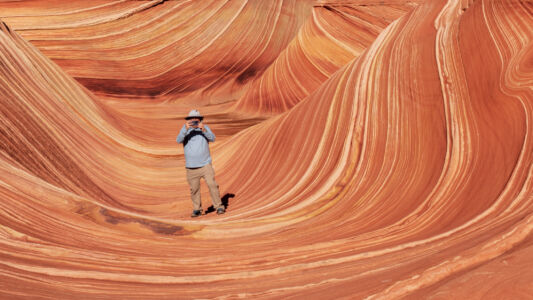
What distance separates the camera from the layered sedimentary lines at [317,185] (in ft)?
5.28

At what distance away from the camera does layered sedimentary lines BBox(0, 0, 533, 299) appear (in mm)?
1610

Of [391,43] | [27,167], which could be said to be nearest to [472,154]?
[391,43]

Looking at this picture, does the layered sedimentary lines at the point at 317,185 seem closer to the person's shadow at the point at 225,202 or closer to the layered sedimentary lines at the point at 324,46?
the person's shadow at the point at 225,202

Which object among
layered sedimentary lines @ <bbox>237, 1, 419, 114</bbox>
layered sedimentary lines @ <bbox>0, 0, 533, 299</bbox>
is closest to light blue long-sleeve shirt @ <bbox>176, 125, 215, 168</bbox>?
layered sedimentary lines @ <bbox>0, 0, 533, 299</bbox>

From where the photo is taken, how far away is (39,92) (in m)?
4.60

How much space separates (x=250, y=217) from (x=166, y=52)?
29.1ft

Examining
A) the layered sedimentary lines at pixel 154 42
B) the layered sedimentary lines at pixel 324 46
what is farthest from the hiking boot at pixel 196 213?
the layered sedimentary lines at pixel 154 42

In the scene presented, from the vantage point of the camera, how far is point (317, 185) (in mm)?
3428

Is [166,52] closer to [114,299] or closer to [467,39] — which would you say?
[467,39]

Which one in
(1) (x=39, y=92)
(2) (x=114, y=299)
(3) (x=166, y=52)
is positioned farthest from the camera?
(3) (x=166, y=52)

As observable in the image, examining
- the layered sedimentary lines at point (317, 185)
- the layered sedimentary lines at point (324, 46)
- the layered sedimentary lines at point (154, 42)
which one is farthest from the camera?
the layered sedimentary lines at point (154, 42)

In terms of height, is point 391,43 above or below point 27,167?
above

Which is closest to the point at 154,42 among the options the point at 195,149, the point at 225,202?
the point at 225,202

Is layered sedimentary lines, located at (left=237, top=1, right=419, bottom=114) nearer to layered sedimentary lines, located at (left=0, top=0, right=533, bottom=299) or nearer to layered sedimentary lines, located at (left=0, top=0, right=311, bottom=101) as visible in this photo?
layered sedimentary lines, located at (left=0, top=0, right=533, bottom=299)
